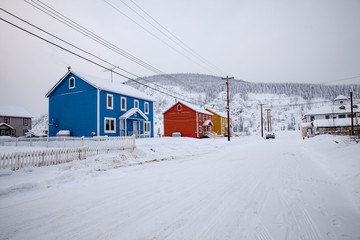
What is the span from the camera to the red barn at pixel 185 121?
4109 cm

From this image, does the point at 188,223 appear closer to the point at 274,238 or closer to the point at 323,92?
the point at 274,238

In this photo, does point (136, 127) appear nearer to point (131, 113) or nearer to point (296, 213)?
point (131, 113)

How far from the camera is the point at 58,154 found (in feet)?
33.2

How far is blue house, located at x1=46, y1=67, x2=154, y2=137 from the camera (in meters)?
22.8

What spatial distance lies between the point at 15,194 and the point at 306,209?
8.24m

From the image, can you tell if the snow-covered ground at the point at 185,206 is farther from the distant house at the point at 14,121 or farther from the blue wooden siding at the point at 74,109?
the distant house at the point at 14,121

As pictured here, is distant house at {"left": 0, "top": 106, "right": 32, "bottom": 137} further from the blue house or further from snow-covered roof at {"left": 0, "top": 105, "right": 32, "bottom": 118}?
the blue house

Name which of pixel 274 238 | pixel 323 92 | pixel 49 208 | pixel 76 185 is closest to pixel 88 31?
pixel 76 185

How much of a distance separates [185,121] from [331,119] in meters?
45.0

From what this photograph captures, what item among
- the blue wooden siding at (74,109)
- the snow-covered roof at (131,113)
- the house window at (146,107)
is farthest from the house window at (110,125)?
the house window at (146,107)

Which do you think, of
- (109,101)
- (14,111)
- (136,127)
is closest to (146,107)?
(136,127)

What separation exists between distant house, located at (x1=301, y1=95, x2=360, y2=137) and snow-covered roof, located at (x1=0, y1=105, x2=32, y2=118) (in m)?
68.3

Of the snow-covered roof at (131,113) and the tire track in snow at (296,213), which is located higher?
the snow-covered roof at (131,113)

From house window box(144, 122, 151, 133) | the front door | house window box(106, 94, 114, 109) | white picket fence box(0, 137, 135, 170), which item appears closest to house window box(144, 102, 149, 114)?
house window box(144, 122, 151, 133)
